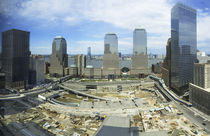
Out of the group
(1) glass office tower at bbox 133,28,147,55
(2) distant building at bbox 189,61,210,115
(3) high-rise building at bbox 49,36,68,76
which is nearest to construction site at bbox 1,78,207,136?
(2) distant building at bbox 189,61,210,115

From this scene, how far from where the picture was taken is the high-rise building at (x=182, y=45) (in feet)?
130

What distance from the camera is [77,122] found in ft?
83.4

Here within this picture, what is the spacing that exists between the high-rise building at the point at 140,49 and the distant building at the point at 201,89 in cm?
3412

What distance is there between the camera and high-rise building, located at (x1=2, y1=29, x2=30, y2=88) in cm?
4188

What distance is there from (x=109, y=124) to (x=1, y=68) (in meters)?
35.4

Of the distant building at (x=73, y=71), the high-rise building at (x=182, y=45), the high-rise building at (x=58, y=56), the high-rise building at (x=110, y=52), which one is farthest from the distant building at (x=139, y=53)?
the high-rise building at (x=58, y=56)

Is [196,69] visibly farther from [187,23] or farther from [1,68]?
[1,68]

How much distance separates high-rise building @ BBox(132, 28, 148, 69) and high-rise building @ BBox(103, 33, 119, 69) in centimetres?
966

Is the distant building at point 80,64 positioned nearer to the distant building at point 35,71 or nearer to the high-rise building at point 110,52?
the high-rise building at point 110,52

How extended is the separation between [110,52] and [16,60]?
42.4 metres

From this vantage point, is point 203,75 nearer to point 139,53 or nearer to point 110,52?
point 139,53

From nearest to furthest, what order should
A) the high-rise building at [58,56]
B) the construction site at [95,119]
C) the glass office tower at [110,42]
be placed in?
the construction site at [95,119]
the glass office tower at [110,42]
the high-rise building at [58,56]

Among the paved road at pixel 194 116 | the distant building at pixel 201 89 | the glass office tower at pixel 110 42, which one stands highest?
the glass office tower at pixel 110 42

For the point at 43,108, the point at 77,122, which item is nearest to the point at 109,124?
the point at 77,122
